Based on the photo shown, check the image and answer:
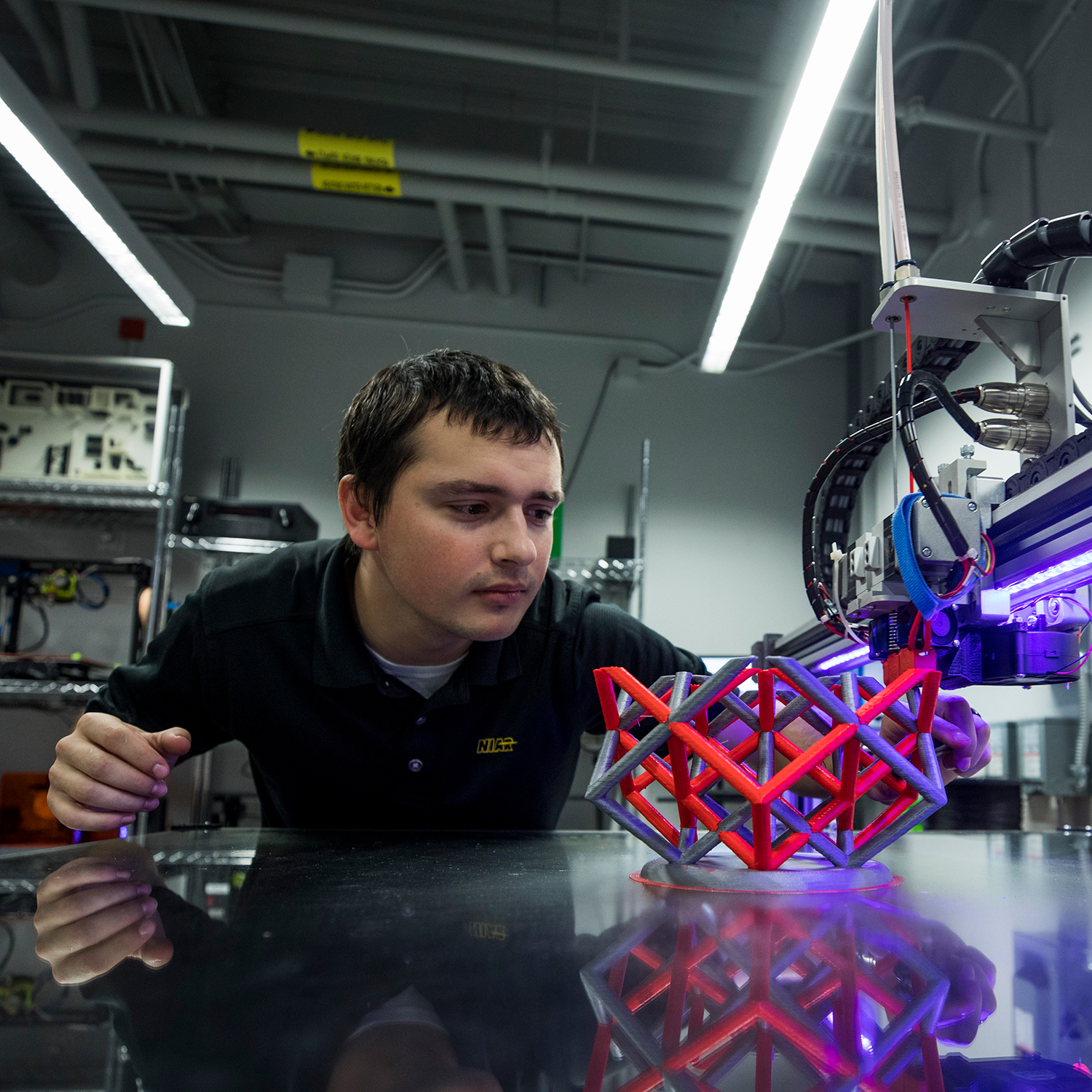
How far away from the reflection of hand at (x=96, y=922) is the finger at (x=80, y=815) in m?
0.16

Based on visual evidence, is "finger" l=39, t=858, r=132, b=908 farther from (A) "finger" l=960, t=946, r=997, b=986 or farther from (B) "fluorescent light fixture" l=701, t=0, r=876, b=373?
(B) "fluorescent light fixture" l=701, t=0, r=876, b=373

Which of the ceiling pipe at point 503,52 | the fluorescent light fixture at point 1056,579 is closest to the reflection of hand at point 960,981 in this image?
the fluorescent light fixture at point 1056,579

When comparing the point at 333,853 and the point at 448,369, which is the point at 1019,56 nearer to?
the point at 448,369

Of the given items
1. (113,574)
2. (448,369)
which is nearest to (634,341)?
(113,574)

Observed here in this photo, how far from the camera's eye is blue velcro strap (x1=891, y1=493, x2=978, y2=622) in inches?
24.6

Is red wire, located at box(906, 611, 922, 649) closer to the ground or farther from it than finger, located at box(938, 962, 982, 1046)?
farther from it

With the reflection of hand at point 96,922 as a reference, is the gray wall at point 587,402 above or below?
above

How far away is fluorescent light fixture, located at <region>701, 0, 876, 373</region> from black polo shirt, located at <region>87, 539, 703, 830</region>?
4.27 ft

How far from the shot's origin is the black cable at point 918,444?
61 cm

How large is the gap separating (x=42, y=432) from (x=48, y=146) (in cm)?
143

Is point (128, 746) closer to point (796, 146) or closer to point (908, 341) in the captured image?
point (908, 341)

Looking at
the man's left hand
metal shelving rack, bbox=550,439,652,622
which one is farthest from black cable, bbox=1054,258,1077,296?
metal shelving rack, bbox=550,439,652,622

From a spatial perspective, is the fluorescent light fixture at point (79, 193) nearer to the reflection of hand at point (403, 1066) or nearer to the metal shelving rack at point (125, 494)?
the metal shelving rack at point (125, 494)

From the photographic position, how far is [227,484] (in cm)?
361
